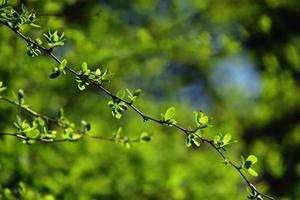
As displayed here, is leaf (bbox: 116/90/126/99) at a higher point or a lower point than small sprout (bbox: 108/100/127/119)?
higher

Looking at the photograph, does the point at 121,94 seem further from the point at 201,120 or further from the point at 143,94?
the point at 143,94

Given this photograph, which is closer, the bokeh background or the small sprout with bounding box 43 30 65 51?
the small sprout with bounding box 43 30 65 51

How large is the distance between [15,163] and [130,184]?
0.81m

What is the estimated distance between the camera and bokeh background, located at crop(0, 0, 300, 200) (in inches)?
118

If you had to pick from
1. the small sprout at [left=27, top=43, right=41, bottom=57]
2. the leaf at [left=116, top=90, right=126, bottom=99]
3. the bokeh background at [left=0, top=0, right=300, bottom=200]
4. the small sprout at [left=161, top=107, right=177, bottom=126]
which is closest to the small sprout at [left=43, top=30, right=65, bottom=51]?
the small sprout at [left=27, top=43, right=41, bottom=57]

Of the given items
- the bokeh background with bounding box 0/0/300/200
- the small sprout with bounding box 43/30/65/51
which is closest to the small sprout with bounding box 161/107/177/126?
the small sprout with bounding box 43/30/65/51

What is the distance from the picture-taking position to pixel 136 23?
15.2 feet

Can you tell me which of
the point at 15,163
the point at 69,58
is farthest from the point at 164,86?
the point at 15,163

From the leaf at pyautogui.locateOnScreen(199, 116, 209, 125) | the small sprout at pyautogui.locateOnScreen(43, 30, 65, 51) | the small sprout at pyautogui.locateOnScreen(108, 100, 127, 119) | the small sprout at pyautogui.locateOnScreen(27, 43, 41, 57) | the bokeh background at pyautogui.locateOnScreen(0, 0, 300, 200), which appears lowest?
the small sprout at pyautogui.locateOnScreen(108, 100, 127, 119)

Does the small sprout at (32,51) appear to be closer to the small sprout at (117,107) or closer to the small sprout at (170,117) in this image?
the small sprout at (117,107)

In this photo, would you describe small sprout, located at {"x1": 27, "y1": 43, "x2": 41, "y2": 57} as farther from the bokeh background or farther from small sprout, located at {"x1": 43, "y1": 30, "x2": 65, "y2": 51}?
the bokeh background

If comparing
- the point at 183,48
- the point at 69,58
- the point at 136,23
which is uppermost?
the point at 136,23

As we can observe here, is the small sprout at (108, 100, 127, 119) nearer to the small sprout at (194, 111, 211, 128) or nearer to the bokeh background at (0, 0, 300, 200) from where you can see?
the small sprout at (194, 111, 211, 128)

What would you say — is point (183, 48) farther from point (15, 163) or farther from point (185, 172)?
point (15, 163)
